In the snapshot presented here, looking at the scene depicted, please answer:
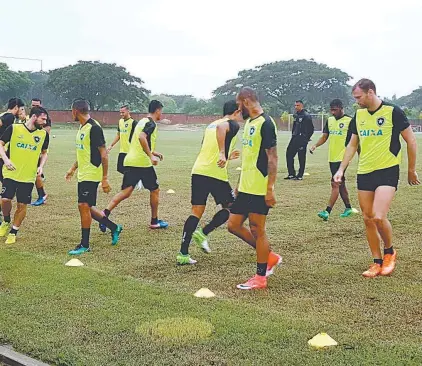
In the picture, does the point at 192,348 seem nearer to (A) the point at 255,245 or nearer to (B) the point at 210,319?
(B) the point at 210,319

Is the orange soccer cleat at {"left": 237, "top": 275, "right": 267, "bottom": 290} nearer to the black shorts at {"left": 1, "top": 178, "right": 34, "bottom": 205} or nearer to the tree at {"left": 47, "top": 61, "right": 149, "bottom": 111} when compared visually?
the black shorts at {"left": 1, "top": 178, "right": 34, "bottom": 205}

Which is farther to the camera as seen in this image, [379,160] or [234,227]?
[379,160]

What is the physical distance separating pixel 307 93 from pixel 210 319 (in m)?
91.8

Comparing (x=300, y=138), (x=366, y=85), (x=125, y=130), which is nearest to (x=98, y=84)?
(x=300, y=138)

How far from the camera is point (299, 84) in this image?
94.1 m

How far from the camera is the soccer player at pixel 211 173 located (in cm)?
752

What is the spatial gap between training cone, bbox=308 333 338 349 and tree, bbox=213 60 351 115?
8948 centimetres

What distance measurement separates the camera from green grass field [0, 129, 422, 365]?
4711mm

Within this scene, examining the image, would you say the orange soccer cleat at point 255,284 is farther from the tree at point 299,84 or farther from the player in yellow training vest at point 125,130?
the tree at point 299,84

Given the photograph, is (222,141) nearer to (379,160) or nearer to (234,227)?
(234,227)

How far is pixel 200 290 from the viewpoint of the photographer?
629cm

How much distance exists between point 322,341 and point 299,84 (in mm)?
91433

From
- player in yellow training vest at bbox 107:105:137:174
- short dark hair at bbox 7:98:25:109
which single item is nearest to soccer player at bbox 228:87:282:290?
short dark hair at bbox 7:98:25:109

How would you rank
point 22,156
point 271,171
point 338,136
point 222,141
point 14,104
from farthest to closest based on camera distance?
point 338,136
point 14,104
point 22,156
point 222,141
point 271,171
